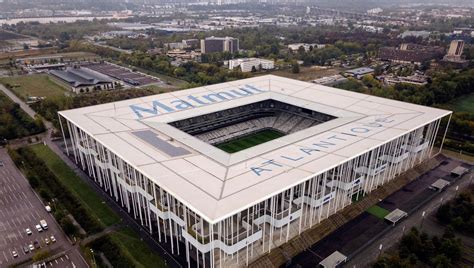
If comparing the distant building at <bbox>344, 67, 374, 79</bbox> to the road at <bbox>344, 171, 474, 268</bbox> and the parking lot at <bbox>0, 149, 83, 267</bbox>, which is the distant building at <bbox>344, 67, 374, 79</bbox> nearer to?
the road at <bbox>344, 171, 474, 268</bbox>

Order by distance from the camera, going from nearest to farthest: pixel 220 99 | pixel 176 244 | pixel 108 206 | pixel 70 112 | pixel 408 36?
pixel 176 244 → pixel 108 206 → pixel 70 112 → pixel 220 99 → pixel 408 36

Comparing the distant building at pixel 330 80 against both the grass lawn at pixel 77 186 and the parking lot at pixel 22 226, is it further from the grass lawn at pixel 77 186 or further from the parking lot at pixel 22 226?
the parking lot at pixel 22 226

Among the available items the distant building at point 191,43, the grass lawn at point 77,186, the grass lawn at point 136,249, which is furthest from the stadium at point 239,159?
the distant building at point 191,43

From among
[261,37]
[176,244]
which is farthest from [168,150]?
[261,37]

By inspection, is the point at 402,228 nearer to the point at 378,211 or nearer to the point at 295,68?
the point at 378,211

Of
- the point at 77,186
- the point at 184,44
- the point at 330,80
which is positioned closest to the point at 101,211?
the point at 77,186

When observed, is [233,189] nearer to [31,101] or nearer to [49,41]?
[31,101]
